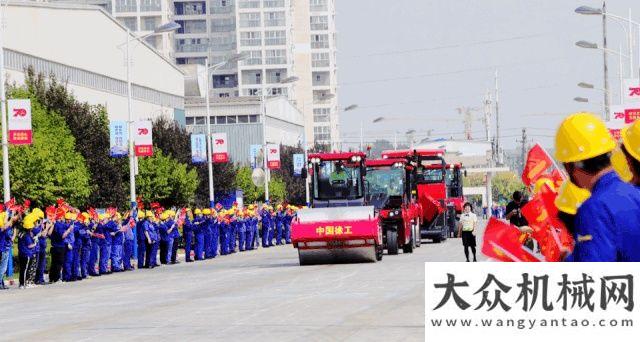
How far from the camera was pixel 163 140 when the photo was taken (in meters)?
78.3

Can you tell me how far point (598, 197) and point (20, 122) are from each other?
38.8m

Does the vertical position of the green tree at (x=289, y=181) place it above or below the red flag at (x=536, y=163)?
below

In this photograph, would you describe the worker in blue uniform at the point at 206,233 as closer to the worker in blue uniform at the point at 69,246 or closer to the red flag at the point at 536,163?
the worker in blue uniform at the point at 69,246

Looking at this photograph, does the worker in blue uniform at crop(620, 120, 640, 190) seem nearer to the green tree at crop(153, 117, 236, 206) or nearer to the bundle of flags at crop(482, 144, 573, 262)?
the bundle of flags at crop(482, 144, 573, 262)

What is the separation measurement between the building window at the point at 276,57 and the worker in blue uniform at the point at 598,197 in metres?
189

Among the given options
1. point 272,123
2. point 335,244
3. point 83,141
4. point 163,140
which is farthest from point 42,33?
point 272,123

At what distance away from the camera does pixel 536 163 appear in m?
9.98

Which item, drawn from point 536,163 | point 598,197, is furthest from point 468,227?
point 598,197

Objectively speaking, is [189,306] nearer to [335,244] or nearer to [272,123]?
[335,244]

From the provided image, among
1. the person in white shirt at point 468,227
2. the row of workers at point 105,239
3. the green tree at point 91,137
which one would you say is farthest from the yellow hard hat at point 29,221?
the green tree at point 91,137

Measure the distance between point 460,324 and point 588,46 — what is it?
69.1 m

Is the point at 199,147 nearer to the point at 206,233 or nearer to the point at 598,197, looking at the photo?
the point at 206,233

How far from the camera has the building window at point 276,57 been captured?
640ft

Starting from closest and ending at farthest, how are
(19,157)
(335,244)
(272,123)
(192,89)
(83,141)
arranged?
(335,244) < (19,157) < (83,141) < (192,89) < (272,123)
